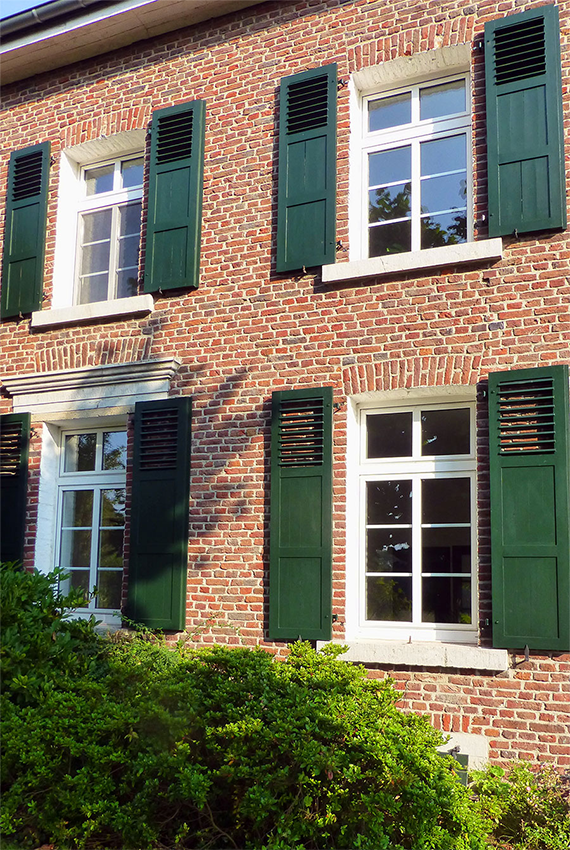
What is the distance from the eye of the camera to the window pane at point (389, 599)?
666 centimetres

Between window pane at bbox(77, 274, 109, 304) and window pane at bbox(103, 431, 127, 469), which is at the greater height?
window pane at bbox(77, 274, 109, 304)

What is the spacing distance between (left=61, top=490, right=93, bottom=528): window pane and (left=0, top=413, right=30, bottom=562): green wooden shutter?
0.41 metres

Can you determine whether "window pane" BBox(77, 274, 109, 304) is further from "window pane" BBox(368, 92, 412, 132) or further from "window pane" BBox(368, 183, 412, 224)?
"window pane" BBox(368, 92, 412, 132)

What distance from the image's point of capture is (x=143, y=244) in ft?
27.0

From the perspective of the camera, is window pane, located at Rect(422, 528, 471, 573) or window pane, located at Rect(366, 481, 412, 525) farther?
window pane, located at Rect(366, 481, 412, 525)

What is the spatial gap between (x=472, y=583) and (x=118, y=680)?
2.90 meters

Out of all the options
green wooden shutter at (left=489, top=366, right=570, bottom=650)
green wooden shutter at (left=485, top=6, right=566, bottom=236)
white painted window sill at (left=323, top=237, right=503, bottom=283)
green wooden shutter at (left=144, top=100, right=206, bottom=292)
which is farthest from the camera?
green wooden shutter at (left=144, top=100, right=206, bottom=292)

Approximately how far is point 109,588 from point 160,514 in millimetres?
1110

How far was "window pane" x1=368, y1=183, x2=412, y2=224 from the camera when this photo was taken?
24.2 ft

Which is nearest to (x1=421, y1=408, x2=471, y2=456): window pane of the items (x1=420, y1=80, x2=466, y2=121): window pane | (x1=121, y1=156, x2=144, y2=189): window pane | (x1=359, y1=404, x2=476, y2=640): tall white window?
(x1=359, y1=404, x2=476, y2=640): tall white window

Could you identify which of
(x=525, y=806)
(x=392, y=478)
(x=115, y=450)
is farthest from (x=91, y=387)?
(x=525, y=806)

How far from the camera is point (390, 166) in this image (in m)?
7.51

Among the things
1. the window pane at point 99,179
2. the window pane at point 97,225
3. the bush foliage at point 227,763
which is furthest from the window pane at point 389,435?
the window pane at point 99,179

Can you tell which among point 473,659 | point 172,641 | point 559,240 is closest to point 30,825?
point 172,641
